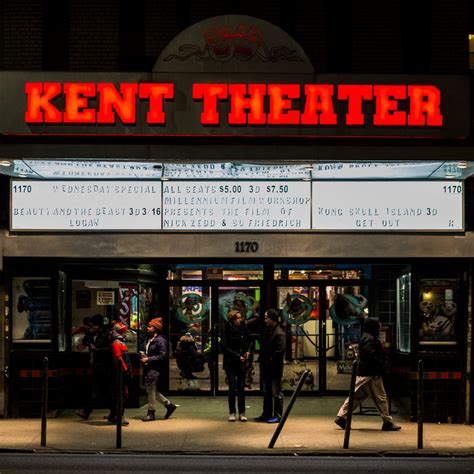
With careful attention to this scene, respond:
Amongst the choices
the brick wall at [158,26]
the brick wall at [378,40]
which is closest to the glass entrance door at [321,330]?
the brick wall at [378,40]

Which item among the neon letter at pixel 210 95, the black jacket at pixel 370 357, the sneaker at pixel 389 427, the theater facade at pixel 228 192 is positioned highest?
the neon letter at pixel 210 95

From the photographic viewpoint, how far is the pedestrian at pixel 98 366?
15.5 m

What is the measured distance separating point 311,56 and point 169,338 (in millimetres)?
5919

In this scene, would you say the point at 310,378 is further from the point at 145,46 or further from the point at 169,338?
the point at 145,46

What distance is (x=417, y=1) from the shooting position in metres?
17.2

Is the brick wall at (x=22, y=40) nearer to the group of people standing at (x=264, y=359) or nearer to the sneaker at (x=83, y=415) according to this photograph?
Result: the group of people standing at (x=264, y=359)

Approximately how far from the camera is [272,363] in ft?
49.6

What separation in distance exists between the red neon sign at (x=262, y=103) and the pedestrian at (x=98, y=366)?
344cm

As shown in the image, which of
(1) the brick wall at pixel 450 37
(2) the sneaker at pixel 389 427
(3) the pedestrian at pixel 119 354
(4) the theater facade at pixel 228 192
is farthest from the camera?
(1) the brick wall at pixel 450 37

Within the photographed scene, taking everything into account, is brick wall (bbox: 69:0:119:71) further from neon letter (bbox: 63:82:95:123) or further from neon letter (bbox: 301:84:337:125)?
neon letter (bbox: 301:84:337:125)

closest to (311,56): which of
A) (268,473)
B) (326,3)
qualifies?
(326,3)

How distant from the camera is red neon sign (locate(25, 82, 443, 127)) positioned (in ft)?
51.4

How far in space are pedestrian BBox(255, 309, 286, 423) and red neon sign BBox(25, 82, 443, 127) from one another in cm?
326

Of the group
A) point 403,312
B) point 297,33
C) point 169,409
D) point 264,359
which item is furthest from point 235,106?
point 169,409
